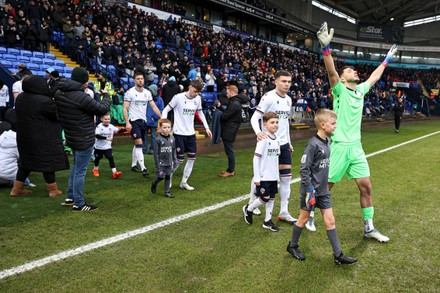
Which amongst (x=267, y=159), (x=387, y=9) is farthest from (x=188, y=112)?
(x=387, y=9)

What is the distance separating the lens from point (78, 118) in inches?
204

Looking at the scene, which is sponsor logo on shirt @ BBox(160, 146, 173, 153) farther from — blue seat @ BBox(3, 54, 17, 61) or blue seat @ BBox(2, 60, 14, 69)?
blue seat @ BBox(3, 54, 17, 61)

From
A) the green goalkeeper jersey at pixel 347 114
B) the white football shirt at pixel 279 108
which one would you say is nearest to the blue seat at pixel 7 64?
the white football shirt at pixel 279 108

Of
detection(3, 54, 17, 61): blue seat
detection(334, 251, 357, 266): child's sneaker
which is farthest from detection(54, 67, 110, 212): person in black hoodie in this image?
detection(3, 54, 17, 61): blue seat

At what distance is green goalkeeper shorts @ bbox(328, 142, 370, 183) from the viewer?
4.37 m

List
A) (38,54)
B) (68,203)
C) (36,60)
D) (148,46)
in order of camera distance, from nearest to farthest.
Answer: (68,203)
(36,60)
(38,54)
(148,46)

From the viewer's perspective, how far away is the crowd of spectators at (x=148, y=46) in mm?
15133

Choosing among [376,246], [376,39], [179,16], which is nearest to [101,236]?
[376,246]

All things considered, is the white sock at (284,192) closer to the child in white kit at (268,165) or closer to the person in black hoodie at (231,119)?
the child in white kit at (268,165)

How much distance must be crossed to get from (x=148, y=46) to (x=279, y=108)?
49.0ft

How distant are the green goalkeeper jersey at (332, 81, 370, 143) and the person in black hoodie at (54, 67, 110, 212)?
3.24 meters

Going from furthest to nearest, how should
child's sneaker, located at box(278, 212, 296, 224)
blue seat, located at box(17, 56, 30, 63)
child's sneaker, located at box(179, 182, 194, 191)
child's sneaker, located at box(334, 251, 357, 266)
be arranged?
blue seat, located at box(17, 56, 30, 63), child's sneaker, located at box(179, 182, 194, 191), child's sneaker, located at box(278, 212, 296, 224), child's sneaker, located at box(334, 251, 357, 266)

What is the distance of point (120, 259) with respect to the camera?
375 cm

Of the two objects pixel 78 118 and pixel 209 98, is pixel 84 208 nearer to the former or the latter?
pixel 78 118
